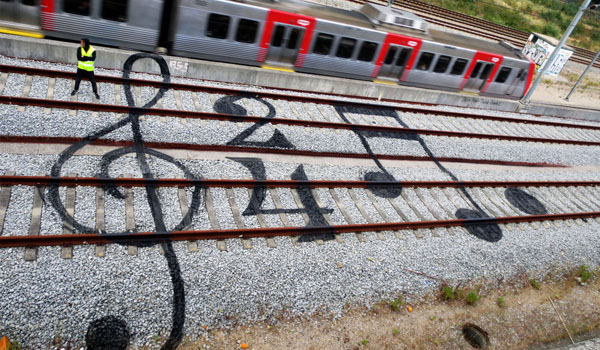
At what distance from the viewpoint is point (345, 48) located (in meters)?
16.4

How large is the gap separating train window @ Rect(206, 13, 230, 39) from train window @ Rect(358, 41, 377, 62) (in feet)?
18.7

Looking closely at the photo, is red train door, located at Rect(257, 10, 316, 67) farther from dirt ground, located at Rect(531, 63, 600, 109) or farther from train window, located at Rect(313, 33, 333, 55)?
dirt ground, located at Rect(531, 63, 600, 109)

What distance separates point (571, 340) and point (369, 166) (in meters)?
6.58

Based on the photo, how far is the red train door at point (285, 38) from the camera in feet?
48.6

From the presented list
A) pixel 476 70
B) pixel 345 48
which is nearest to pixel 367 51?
pixel 345 48

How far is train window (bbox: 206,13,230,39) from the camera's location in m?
14.0

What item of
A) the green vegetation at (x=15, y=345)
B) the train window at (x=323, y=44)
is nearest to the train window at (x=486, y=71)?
the train window at (x=323, y=44)

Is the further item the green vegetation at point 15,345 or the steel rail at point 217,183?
the steel rail at point 217,183

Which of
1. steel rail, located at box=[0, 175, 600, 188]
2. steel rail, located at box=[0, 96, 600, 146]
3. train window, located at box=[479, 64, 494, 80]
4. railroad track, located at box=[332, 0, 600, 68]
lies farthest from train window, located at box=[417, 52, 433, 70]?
railroad track, located at box=[332, 0, 600, 68]

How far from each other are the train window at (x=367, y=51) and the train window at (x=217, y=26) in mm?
5704

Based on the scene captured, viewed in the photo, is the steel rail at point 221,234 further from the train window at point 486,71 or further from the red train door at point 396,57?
the train window at point 486,71

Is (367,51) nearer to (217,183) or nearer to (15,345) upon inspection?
(217,183)

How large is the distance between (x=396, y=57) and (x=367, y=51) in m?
1.54

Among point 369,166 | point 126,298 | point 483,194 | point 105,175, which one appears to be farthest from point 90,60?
point 483,194
